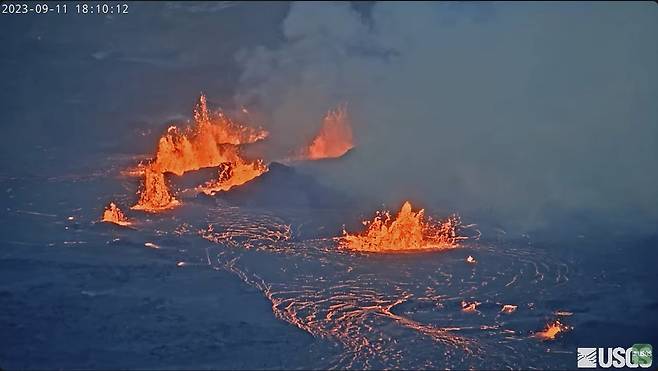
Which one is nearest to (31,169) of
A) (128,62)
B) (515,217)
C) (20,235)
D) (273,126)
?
(20,235)

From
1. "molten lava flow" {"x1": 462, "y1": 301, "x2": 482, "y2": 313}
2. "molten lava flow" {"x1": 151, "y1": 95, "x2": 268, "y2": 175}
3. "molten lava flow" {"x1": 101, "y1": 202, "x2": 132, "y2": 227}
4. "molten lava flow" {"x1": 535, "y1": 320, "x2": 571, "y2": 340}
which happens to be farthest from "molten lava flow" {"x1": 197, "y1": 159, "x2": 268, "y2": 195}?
"molten lava flow" {"x1": 535, "y1": 320, "x2": 571, "y2": 340}

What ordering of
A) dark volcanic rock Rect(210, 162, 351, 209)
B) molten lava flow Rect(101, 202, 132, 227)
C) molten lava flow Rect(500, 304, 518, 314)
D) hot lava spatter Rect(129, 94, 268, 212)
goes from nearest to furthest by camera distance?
1. molten lava flow Rect(500, 304, 518, 314)
2. molten lava flow Rect(101, 202, 132, 227)
3. dark volcanic rock Rect(210, 162, 351, 209)
4. hot lava spatter Rect(129, 94, 268, 212)

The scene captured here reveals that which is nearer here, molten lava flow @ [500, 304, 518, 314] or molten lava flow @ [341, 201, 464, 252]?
molten lava flow @ [500, 304, 518, 314]

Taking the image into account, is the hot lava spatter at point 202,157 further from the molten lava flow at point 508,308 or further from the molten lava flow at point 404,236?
the molten lava flow at point 508,308

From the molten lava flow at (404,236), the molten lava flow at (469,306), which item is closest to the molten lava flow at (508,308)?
the molten lava flow at (469,306)

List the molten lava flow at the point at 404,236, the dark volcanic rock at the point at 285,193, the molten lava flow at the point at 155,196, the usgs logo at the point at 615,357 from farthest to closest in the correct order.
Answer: the dark volcanic rock at the point at 285,193, the molten lava flow at the point at 155,196, the molten lava flow at the point at 404,236, the usgs logo at the point at 615,357

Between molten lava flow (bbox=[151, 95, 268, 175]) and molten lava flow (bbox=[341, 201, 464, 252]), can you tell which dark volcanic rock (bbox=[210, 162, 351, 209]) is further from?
molten lava flow (bbox=[341, 201, 464, 252])

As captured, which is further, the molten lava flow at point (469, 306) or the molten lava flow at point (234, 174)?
the molten lava flow at point (234, 174)

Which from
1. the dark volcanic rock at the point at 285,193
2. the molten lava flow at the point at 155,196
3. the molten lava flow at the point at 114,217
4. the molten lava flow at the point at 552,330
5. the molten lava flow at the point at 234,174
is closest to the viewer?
the molten lava flow at the point at 552,330

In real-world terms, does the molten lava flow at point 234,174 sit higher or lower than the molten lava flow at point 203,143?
lower
